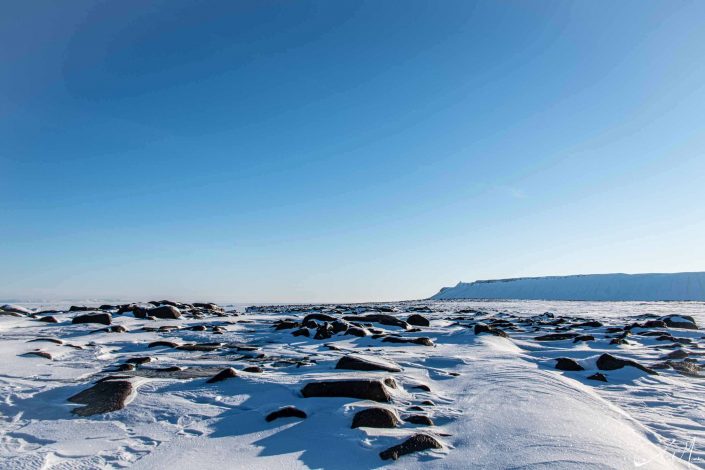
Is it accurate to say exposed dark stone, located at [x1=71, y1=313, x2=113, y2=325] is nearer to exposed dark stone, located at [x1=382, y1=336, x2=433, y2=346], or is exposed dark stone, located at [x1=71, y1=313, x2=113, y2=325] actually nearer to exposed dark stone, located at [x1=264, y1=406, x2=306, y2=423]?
exposed dark stone, located at [x1=382, y1=336, x2=433, y2=346]

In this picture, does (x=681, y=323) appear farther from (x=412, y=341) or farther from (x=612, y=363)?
(x=412, y=341)

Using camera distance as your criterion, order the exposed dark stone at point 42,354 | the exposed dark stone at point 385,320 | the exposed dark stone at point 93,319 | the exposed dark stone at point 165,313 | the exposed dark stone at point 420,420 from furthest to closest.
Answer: the exposed dark stone at point 165,313 < the exposed dark stone at point 385,320 < the exposed dark stone at point 93,319 < the exposed dark stone at point 42,354 < the exposed dark stone at point 420,420

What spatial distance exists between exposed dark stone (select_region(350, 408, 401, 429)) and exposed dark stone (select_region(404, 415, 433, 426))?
0.13 meters

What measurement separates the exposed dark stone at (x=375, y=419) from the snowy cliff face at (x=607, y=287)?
140 feet

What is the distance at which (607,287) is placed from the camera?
141 feet

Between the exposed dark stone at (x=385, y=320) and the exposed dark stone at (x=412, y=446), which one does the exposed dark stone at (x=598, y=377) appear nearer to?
the exposed dark stone at (x=412, y=446)

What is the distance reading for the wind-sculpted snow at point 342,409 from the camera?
304 cm

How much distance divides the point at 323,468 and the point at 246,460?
509 mm

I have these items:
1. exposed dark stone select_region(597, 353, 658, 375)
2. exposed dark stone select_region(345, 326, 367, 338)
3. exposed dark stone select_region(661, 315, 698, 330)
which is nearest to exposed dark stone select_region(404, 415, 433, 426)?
exposed dark stone select_region(597, 353, 658, 375)

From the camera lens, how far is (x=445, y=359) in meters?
6.57

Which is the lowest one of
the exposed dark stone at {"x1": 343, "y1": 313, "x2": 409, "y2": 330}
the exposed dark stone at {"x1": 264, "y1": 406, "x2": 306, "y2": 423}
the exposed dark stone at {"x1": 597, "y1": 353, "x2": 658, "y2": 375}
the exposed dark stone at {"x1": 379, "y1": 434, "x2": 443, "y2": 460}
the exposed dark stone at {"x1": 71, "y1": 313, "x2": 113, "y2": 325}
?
the exposed dark stone at {"x1": 379, "y1": 434, "x2": 443, "y2": 460}

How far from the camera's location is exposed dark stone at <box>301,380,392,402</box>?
4168mm

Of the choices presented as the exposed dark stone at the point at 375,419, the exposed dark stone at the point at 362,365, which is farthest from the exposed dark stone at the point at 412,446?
the exposed dark stone at the point at 362,365

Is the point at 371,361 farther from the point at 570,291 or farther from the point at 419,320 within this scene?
the point at 570,291
